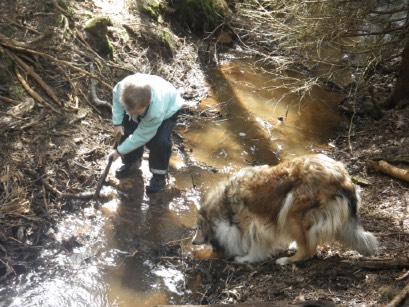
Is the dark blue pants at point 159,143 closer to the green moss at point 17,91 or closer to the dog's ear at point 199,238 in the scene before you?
the dog's ear at point 199,238

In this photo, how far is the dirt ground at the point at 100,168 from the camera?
4.40 meters

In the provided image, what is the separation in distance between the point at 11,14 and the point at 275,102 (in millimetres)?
4414

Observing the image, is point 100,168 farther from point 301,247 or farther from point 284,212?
point 301,247

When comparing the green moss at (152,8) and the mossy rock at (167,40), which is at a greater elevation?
the green moss at (152,8)

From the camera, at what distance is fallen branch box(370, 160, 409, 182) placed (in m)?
5.90

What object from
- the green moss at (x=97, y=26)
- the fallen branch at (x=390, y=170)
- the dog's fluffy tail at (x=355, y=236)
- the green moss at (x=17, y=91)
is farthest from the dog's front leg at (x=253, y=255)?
the green moss at (x=97, y=26)

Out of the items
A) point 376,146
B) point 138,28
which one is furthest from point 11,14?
point 376,146

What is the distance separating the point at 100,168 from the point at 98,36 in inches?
101

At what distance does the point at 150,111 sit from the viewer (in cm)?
527

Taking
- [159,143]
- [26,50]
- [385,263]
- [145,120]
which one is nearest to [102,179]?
[159,143]

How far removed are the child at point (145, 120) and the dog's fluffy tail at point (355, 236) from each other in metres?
2.27

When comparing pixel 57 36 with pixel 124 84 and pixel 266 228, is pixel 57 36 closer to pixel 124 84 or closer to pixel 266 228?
pixel 124 84

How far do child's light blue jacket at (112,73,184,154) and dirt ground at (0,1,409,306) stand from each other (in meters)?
0.77

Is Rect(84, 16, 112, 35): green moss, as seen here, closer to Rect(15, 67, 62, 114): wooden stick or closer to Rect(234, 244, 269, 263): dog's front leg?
Rect(15, 67, 62, 114): wooden stick
